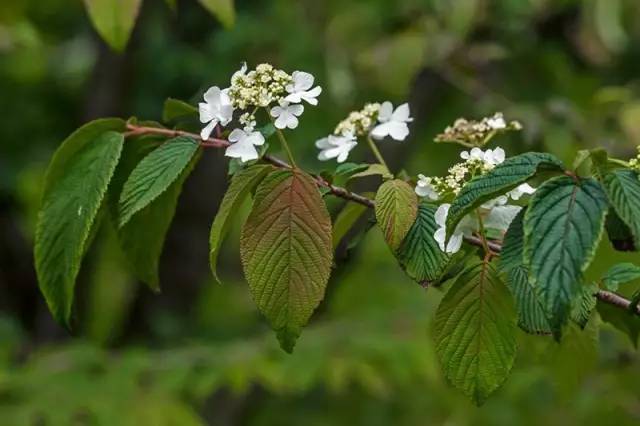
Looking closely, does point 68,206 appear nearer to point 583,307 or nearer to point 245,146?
point 245,146

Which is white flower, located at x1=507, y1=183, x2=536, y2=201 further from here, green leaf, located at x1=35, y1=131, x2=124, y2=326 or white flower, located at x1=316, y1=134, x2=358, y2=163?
green leaf, located at x1=35, y1=131, x2=124, y2=326

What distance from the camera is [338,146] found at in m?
0.70

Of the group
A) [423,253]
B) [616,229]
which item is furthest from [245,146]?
[616,229]

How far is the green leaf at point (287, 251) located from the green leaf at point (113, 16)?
45cm

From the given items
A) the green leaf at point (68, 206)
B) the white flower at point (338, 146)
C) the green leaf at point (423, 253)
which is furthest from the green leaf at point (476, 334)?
the green leaf at point (68, 206)

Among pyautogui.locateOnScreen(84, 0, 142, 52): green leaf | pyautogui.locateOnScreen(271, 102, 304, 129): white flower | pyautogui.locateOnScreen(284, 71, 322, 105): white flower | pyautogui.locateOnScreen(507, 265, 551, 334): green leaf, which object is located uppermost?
pyautogui.locateOnScreen(284, 71, 322, 105): white flower

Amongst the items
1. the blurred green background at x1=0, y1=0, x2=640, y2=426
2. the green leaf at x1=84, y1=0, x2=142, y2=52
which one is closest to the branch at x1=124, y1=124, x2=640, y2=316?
the green leaf at x1=84, y1=0, x2=142, y2=52

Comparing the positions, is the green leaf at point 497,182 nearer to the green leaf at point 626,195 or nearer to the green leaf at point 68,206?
the green leaf at point 626,195

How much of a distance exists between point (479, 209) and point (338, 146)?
0.48ft

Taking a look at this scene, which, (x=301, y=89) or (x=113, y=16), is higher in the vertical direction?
(x=301, y=89)

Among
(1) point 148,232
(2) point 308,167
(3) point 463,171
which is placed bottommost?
(2) point 308,167

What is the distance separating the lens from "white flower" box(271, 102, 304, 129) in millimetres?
600

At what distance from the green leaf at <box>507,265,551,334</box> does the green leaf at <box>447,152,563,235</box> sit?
2.3 inches

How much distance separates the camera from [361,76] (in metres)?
2.08
